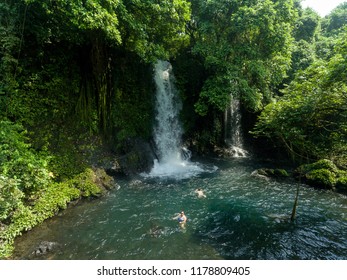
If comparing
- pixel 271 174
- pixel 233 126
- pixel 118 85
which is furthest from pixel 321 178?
pixel 118 85

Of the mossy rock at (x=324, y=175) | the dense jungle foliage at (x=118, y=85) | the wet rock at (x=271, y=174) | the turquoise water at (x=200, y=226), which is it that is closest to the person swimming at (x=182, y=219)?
the turquoise water at (x=200, y=226)

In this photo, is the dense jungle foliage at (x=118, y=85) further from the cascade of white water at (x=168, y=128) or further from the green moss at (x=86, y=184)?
the cascade of white water at (x=168, y=128)

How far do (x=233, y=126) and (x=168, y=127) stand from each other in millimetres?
7697

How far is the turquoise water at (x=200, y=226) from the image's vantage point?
805 cm

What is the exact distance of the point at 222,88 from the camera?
17.3 m

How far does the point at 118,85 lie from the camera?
16.5 meters

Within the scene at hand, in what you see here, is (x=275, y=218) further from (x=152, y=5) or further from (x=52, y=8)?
(x=52, y=8)

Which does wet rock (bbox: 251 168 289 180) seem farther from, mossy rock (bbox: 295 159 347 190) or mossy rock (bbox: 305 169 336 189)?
mossy rock (bbox: 305 169 336 189)

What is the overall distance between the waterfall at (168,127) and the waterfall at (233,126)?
543cm

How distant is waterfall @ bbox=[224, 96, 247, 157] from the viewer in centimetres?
2320

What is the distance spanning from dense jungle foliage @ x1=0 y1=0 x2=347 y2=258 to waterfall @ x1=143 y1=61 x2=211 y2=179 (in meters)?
0.77

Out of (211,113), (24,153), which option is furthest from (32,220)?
(211,113)

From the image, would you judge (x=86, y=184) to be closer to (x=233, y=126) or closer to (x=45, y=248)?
(x=45, y=248)

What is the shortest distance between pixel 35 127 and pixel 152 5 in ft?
28.9
